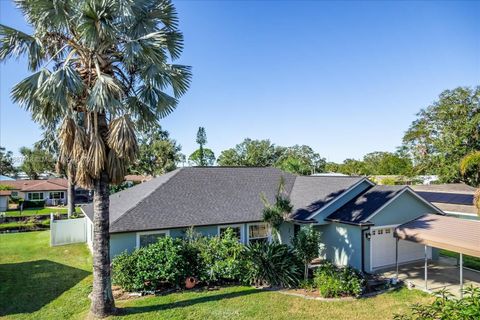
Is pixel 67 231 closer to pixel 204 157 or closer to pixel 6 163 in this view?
pixel 204 157

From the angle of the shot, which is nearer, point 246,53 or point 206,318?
point 206,318

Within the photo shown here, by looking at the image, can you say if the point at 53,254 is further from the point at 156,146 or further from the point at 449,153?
the point at 449,153

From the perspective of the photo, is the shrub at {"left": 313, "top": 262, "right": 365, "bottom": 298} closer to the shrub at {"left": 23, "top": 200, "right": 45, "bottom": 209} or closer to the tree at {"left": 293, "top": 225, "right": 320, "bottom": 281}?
the tree at {"left": 293, "top": 225, "right": 320, "bottom": 281}

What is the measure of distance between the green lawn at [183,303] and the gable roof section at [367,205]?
11.8 feet

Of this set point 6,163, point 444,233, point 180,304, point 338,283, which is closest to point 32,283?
point 180,304

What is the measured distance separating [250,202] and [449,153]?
28.6 m

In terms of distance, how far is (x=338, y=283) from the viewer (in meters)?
12.1

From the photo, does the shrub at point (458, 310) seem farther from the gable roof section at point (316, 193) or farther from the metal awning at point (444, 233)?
the gable roof section at point (316, 193)

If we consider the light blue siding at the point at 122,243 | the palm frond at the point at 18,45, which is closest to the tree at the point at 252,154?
the light blue siding at the point at 122,243

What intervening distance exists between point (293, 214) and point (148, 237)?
7.81 metres

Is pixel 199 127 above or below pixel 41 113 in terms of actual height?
above

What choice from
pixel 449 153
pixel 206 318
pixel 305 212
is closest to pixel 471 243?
pixel 305 212

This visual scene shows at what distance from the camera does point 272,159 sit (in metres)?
65.6

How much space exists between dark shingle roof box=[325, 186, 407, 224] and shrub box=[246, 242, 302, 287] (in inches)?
149
